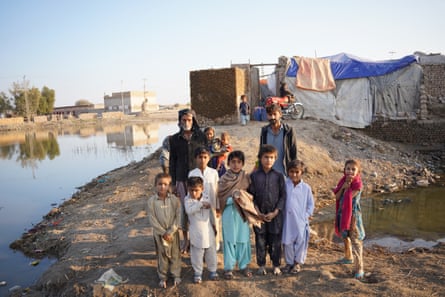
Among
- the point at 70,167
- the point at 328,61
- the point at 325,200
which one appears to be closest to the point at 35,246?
the point at 325,200

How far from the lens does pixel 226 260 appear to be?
3385 mm

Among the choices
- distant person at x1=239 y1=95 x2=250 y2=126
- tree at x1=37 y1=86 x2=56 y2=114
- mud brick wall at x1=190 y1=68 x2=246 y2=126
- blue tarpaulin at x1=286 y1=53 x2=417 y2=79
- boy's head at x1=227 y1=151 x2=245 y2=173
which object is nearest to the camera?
boy's head at x1=227 y1=151 x2=245 y2=173

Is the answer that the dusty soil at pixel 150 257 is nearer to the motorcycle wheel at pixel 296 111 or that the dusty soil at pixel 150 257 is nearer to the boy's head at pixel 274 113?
the boy's head at pixel 274 113

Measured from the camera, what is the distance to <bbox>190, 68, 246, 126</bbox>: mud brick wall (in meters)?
11.4

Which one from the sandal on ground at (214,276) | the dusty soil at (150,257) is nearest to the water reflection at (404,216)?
the dusty soil at (150,257)

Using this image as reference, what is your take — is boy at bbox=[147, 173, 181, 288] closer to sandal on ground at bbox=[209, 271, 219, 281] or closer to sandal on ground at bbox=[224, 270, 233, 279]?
sandal on ground at bbox=[209, 271, 219, 281]

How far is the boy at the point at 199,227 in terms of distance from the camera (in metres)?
3.20

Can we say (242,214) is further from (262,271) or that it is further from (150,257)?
(150,257)

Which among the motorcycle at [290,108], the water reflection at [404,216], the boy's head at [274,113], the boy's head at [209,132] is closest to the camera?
the boy's head at [274,113]

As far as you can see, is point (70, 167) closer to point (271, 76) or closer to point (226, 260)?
point (271, 76)

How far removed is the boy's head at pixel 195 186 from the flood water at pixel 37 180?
3149 millimetres

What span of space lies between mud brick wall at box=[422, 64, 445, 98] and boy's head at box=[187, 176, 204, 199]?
40.1ft

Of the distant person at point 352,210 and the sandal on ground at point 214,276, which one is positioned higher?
the distant person at point 352,210

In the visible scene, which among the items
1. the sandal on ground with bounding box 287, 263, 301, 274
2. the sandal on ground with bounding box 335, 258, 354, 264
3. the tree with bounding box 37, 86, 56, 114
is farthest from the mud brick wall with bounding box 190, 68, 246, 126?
the tree with bounding box 37, 86, 56, 114
